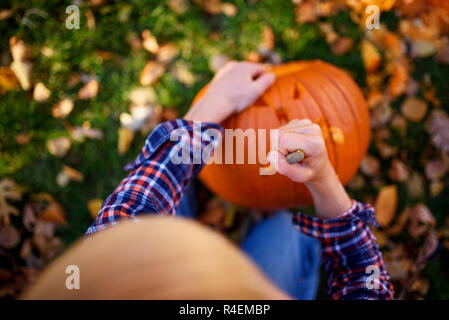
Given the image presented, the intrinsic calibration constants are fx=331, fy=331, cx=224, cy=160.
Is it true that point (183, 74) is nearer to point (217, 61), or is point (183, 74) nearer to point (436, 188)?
point (217, 61)

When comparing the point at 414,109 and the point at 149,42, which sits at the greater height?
the point at 149,42

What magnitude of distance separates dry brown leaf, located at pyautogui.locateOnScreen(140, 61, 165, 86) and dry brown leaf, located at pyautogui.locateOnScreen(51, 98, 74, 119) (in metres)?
0.44

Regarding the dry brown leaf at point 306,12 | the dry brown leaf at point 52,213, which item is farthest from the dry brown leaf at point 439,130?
the dry brown leaf at point 52,213

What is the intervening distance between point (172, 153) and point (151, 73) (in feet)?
3.55

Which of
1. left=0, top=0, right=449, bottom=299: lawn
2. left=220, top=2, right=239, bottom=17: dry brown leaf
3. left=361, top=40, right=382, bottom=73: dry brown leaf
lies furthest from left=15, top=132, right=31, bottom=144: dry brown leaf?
left=361, top=40, right=382, bottom=73: dry brown leaf

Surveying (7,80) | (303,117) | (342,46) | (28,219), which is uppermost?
(342,46)

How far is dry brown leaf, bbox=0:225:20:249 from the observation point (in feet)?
5.93

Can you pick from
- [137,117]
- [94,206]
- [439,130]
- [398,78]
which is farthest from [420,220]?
[94,206]

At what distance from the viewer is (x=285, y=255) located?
140 centimetres

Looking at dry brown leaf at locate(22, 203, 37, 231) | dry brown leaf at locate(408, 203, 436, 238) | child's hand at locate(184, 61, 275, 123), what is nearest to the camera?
child's hand at locate(184, 61, 275, 123)

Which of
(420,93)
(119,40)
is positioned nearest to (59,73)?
(119,40)

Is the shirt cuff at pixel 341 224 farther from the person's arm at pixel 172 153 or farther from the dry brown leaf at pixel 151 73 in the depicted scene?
the dry brown leaf at pixel 151 73

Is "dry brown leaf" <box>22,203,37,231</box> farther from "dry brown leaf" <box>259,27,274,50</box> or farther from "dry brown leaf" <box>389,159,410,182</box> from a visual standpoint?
"dry brown leaf" <box>389,159,410,182</box>
